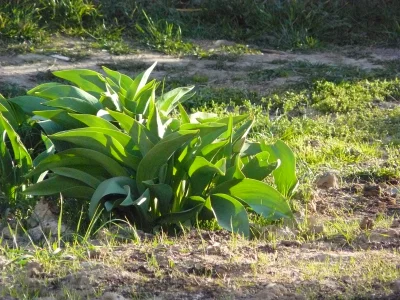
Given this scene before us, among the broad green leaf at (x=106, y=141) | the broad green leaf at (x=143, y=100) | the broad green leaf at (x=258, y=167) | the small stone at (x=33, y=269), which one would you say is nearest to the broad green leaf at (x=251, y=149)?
the broad green leaf at (x=258, y=167)

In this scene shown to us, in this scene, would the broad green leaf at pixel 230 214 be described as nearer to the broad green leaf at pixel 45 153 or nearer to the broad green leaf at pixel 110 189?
the broad green leaf at pixel 110 189

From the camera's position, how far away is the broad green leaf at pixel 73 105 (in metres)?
4.79

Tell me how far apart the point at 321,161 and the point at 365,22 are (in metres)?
4.23

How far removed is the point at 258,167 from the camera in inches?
190

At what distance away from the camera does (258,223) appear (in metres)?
4.73

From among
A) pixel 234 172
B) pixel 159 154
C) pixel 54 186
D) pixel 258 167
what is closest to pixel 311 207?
pixel 258 167

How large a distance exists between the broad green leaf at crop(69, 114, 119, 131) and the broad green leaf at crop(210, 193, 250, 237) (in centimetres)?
68

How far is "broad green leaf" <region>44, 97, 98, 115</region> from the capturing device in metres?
4.79

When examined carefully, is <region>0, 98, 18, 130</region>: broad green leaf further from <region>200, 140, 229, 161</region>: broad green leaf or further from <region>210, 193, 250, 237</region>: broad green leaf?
<region>210, 193, 250, 237</region>: broad green leaf

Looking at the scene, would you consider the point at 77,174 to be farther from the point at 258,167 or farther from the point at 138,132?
the point at 258,167

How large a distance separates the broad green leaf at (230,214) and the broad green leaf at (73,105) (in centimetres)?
92

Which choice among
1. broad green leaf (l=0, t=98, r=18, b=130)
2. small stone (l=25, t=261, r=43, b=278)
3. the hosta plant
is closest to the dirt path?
broad green leaf (l=0, t=98, r=18, b=130)

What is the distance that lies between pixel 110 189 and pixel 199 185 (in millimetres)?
531

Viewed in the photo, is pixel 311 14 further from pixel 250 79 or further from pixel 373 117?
pixel 373 117
